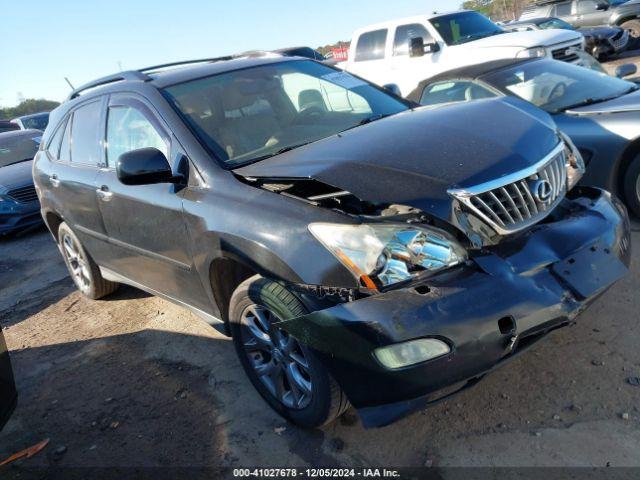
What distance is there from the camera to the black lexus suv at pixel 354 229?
2.16 m

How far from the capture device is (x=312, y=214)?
2416 millimetres

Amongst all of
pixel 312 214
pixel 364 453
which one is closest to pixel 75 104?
pixel 312 214

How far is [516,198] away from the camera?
8.09 feet

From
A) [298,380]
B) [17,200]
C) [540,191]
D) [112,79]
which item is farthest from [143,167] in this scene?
[17,200]

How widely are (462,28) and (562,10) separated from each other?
1008 cm

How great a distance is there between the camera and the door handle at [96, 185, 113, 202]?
12.3ft

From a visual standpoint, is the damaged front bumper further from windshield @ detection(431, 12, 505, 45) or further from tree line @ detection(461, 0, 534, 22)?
tree line @ detection(461, 0, 534, 22)

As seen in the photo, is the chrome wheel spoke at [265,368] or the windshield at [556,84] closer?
the chrome wheel spoke at [265,368]

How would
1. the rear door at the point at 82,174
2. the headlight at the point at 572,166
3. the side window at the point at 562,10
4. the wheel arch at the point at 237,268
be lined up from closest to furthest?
1. the wheel arch at the point at 237,268
2. the headlight at the point at 572,166
3. the rear door at the point at 82,174
4. the side window at the point at 562,10

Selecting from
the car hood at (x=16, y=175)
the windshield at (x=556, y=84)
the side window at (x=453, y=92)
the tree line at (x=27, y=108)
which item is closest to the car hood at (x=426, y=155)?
the windshield at (x=556, y=84)

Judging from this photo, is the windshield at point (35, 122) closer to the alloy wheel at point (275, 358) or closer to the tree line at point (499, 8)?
Answer: the alloy wheel at point (275, 358)

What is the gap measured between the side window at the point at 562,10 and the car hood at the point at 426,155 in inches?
657

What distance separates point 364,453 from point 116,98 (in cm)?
281

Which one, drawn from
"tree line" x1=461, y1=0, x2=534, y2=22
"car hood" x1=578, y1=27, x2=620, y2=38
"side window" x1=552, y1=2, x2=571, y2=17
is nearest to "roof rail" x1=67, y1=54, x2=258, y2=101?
"car hood" x1=578, y1=27, x2=620, y2=38
